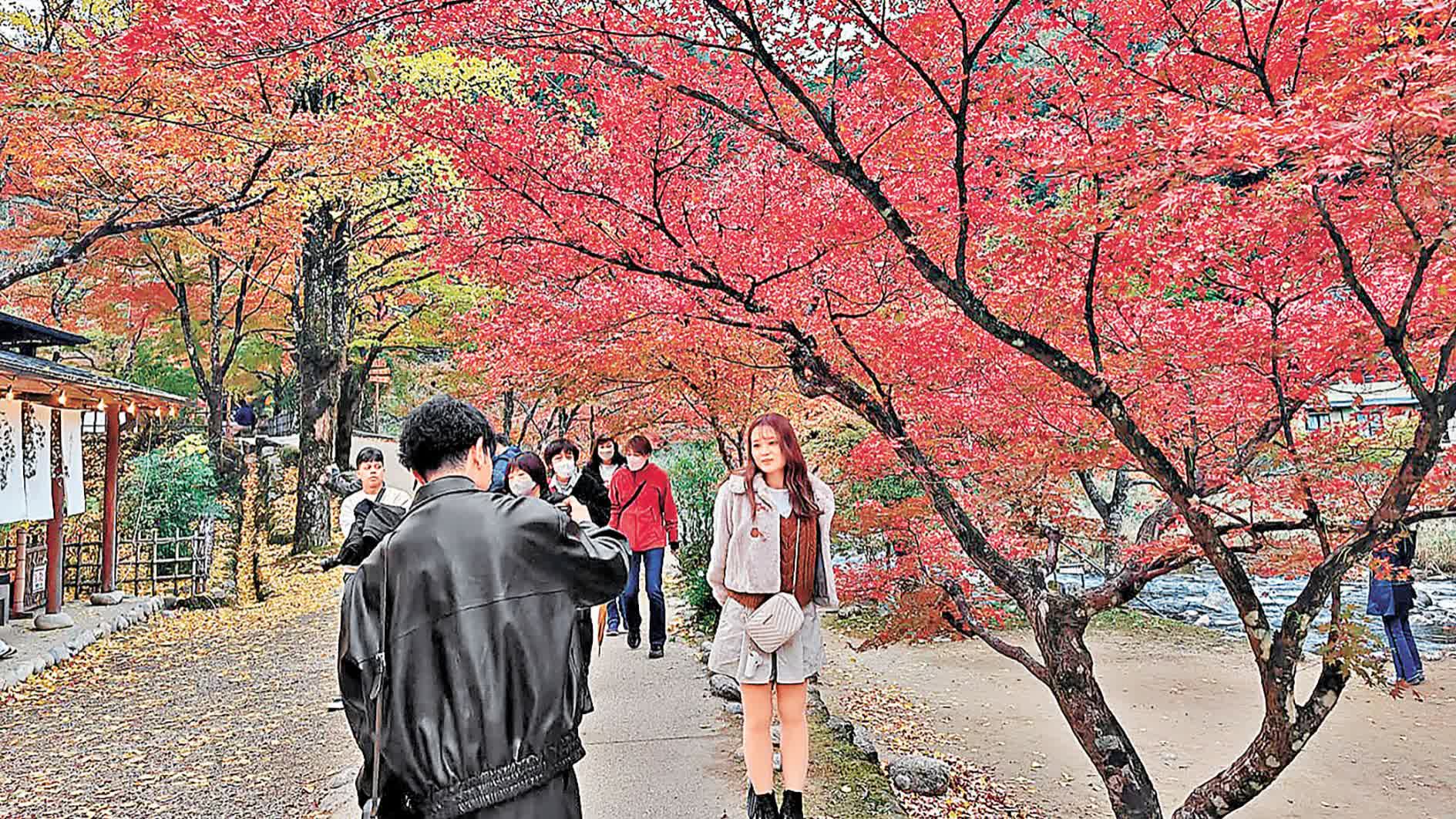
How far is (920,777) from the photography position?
5.30m

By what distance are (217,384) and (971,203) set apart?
15654 millimetres

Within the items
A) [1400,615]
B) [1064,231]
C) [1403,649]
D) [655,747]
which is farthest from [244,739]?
[1403,649]

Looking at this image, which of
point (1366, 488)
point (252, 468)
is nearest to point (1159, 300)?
point (1366, 488)

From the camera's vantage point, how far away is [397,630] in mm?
2020

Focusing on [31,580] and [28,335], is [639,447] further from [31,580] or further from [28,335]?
[28,335]

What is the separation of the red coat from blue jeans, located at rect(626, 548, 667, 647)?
10 centimetres

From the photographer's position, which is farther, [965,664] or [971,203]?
[965,664]

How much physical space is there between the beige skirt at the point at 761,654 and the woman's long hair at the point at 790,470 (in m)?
A: 0.39

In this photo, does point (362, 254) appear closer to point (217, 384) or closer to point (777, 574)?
point (217, 384)

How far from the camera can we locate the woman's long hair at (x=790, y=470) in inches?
137

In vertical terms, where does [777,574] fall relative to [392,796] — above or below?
above

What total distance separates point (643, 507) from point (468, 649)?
14.4 ft

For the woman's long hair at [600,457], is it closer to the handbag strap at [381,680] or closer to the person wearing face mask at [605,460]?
the person wearing face mask at [605,460]

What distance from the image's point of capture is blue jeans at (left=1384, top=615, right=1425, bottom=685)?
24.2ft
